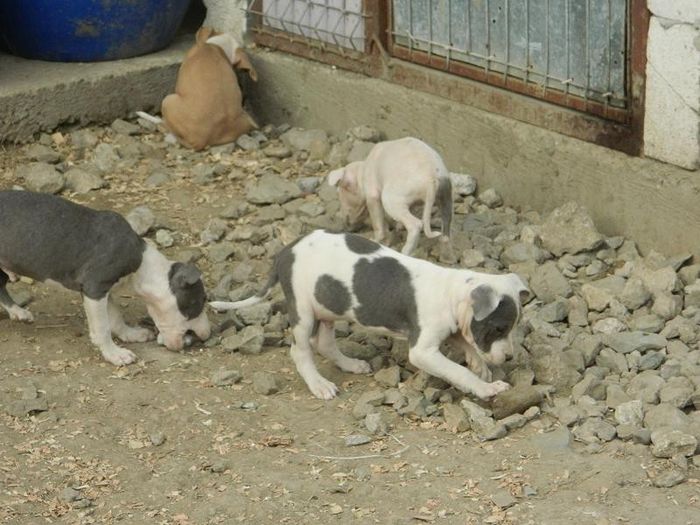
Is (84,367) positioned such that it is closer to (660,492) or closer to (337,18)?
(660,492)

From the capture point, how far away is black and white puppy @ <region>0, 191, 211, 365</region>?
22.5 feet

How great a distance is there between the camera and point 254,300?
22.2 ft

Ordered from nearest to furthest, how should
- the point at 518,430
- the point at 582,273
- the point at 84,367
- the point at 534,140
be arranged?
1. the point at 518,430
2. the point at 84,367
3. the point at 582,273
4. the point at 534,140

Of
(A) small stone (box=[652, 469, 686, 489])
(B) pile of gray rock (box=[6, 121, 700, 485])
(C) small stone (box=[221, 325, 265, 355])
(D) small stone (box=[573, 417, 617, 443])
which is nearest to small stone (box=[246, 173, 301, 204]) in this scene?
(B) pile of gray rock (box=[6, 121, 700, 485])

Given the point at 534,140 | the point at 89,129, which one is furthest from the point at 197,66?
the point at 534,140

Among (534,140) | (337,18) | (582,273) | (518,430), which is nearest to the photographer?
(518,430)

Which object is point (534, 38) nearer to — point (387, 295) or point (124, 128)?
point (387, 295)

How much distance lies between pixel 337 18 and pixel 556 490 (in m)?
4.57

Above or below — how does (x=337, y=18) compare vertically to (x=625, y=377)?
above

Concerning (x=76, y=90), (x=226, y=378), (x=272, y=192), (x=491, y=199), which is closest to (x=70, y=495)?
(x=226, y=378)

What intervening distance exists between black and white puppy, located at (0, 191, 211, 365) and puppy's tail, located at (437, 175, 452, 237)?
1365 millimetres

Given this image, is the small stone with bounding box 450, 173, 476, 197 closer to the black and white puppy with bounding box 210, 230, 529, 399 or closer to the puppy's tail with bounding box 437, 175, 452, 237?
the puppy's tail with bounding box 437, 175, 452, 237

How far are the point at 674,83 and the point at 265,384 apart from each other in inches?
102

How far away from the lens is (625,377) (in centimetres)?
641
